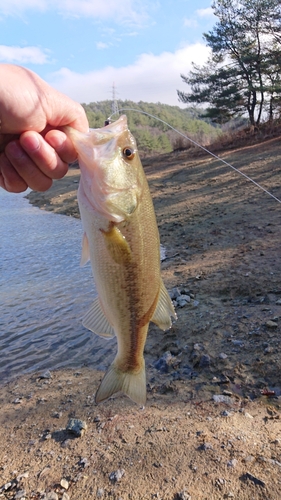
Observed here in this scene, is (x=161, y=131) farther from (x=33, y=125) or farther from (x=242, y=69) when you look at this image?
(x=33, y=125)

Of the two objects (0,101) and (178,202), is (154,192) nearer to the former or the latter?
(178,202)

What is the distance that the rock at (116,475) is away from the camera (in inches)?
119

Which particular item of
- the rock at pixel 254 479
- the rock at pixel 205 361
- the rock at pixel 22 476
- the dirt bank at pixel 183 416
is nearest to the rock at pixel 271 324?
the dirt bank at pixel 183 416

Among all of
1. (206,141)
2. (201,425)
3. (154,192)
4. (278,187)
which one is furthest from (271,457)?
(206,141)

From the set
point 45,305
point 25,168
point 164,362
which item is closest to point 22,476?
point 164,362

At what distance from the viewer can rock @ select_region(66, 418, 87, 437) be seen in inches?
139

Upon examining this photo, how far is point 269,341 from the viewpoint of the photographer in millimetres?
4531

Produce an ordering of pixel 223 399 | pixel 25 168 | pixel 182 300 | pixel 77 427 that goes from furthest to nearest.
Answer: pixel 182 300 → pixel 223 399 → pixel 77 427 → pixel 25 168

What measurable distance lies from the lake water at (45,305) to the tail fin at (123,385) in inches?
93.6

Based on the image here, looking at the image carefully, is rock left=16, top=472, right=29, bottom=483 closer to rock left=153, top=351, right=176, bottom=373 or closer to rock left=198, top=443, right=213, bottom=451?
rock left=198, top=443, right=213, bottom=451

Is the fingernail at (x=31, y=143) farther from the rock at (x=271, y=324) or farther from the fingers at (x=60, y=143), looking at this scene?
the rock at (x=271, y=324)

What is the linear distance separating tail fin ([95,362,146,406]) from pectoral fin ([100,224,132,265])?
0.72 metres

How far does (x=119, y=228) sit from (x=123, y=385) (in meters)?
0.96

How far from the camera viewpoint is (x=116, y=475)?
3064 millimetres
